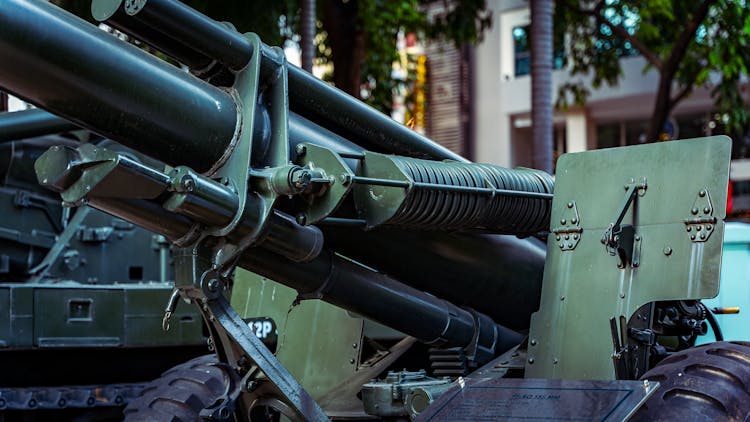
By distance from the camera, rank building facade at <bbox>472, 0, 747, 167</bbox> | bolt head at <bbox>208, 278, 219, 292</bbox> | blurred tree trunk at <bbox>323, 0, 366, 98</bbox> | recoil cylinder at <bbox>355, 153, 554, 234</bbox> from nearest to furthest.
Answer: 1. bolt head at <bbox>208, 278, 219, 292</bbox>
2. recoil cylinder at <bbox>355, 153, 554, 234</bbox>
3. blurred tree trunk at <bbox>323, 0, 366, 98</bbox>
4. building facade at <bbox>472, 0, 747, 167</bbox>

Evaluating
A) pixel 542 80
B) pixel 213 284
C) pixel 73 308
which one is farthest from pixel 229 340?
pixel 542 80

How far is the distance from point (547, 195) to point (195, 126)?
2.00 m

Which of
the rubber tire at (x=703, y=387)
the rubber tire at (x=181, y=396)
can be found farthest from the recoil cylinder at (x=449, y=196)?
the rubber tire at (x=181, y=396)

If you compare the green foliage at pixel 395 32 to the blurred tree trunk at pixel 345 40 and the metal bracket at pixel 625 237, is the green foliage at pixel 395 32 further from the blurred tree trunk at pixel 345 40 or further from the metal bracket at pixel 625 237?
the metal bracket at pixel 625 237

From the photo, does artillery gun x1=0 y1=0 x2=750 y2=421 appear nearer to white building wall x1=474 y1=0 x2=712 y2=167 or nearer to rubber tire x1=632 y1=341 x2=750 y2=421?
rubber tire x1=632 y1=341 x2=750 y2=421

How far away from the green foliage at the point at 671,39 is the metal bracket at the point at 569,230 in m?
10.2

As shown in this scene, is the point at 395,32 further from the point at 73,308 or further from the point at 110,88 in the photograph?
the point at 110,88

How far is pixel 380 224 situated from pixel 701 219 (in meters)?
1.43

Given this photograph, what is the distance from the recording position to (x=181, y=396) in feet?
21.5

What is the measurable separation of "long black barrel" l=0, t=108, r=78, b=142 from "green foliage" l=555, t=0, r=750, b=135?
10438mm

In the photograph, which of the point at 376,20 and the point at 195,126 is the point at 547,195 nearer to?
the point at 195,126

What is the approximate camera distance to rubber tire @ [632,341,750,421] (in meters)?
5.15

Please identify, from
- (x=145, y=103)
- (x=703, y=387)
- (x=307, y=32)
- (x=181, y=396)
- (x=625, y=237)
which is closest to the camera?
(x=145, y=103)

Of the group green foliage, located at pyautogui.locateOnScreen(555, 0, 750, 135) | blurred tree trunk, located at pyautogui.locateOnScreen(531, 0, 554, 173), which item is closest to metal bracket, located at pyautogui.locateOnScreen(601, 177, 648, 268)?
blurred tree trunk, located at pyautogui.locateOnScreen(531, 0, 554, 173)
